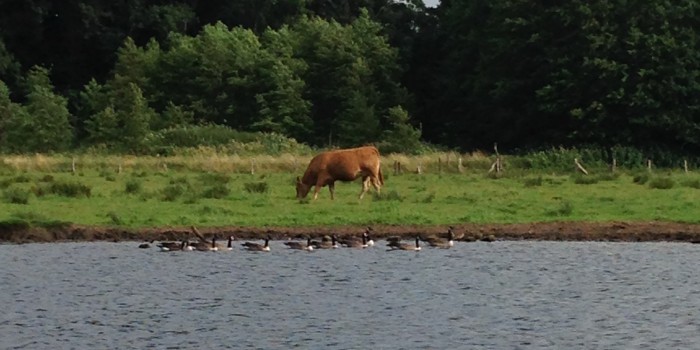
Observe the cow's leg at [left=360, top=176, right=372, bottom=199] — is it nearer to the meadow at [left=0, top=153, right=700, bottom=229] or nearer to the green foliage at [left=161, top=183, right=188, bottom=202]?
the meadow at [left=0, top=153, right=700, bottom=229]

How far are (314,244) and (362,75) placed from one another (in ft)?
159

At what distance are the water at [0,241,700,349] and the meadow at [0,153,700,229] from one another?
351 centimetres

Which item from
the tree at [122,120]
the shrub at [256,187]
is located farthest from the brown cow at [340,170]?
the tree at [122,120]

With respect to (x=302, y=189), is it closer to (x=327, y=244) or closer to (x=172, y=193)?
(x=172, y=193)

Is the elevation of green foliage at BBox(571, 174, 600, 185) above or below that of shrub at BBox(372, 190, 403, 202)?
above

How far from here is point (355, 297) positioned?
952 inches

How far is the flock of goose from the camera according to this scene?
3005 cm

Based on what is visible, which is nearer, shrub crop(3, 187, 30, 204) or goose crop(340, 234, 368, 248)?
goose crop(340, 234, 368, 248)

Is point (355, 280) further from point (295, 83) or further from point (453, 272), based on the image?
point (295, 83)

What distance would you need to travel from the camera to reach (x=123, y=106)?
7500cm

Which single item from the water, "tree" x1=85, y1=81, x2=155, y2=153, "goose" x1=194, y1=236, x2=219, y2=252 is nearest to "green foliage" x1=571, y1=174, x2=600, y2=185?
the water

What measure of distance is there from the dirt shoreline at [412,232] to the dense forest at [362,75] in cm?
3098

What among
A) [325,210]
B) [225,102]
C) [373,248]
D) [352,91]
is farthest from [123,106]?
[373,248]

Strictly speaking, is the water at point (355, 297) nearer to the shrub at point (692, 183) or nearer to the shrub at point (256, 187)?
the shrub at point (256, 187)
